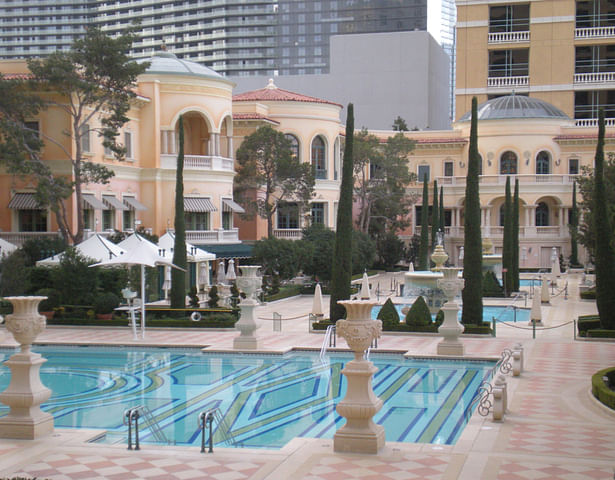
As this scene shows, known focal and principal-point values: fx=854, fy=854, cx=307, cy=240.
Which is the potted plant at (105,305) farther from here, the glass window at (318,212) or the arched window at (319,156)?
the arched window at (319,156)

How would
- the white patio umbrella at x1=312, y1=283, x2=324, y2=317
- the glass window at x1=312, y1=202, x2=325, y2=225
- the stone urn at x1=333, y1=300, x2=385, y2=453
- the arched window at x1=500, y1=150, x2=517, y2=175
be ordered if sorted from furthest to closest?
the arched window at x1=500, y1=150, x2=517, y2=175, the glass window at x1=312, y1=202, x2=325, y2=225, the white patio umbrella at x1=312, y1=283, x2=324, y2=317, the stone urn at x1=333, y1=300, x2=385, y2=453

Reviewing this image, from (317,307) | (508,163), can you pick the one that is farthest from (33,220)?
(508,163)

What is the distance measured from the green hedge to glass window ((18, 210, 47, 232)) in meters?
28.6

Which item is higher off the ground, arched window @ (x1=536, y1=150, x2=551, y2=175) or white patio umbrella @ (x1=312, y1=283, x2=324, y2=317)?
arched window @ (x1=536, y1=150, x2=551, y2=175)

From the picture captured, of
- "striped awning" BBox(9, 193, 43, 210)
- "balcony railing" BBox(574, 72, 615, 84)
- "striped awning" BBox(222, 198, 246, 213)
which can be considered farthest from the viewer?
"balcony railing" BBox(574, 72, 615, 84)

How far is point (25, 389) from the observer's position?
563 inches

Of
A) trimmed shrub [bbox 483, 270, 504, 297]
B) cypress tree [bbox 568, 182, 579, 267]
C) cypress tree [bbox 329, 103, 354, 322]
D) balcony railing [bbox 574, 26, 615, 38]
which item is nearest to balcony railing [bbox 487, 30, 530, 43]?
balcony railing [bbox 574, 26, 615, 38]

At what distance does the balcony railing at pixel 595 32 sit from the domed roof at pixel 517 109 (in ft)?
29.3

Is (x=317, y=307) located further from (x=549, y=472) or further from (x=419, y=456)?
(x=549, y=472)

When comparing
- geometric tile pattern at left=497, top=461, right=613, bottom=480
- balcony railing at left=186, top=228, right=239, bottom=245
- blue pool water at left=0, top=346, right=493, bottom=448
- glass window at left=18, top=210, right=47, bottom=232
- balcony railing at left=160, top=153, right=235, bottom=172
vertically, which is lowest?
blue pool water at left=0, top=346, right=493, bottom=448

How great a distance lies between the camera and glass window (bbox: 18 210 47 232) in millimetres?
39625

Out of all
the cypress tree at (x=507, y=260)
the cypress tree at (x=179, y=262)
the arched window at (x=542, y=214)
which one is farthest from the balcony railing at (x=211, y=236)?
the arched window at (x=542, y=214)

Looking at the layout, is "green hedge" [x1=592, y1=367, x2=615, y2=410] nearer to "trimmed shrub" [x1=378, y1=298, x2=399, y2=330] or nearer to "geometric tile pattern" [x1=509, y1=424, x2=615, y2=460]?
"geometric tile pattern" [x1=509, y1=424, x2=615, y2=460]

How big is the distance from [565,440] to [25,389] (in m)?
8.93
